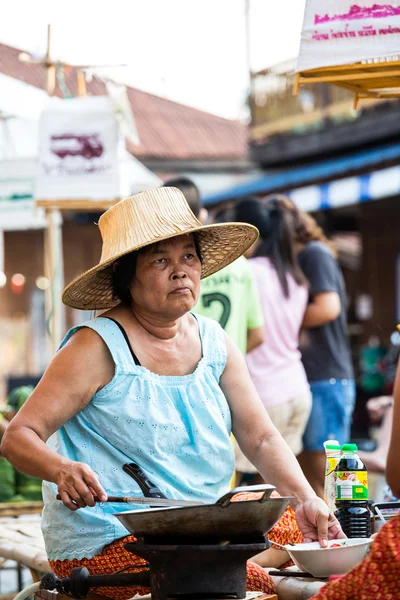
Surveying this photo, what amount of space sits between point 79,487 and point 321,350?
12.6ft

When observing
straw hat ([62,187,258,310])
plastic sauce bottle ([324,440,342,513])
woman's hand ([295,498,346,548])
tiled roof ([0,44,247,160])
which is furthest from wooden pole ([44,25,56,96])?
tiled roof ([0,44,247,160])

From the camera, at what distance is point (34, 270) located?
21609mm

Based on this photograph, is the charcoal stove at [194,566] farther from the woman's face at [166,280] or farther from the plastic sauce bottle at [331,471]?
the woman's face at [166,280]

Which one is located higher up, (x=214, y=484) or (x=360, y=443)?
(x=214, y=484)

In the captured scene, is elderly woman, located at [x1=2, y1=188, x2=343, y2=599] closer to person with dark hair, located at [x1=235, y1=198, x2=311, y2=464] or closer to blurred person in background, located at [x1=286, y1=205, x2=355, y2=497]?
person with dark hair, located at [x1=235, y1=198, x2=311, y2=464]

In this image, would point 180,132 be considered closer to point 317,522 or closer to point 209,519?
point 317,522

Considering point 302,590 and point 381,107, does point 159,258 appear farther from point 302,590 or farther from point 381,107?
point 381,107

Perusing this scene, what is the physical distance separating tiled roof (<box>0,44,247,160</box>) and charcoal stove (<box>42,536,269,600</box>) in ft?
66.4

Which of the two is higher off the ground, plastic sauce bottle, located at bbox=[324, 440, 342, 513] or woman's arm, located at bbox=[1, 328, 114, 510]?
woman's arm, located at bbox=[1, 328, 114, 510]

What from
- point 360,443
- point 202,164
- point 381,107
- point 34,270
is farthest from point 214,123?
point 360,443

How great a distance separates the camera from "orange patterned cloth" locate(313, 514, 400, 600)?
87.7 inches

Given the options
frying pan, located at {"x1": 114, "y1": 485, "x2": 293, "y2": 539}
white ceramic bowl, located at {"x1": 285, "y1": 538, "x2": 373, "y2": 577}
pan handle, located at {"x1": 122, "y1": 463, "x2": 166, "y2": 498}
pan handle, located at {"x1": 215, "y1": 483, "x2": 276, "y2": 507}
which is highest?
pan handle, located at {"x1": 215, "y1": 483, "x2": 276, "y2": 507}

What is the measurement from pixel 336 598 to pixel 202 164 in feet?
72.1

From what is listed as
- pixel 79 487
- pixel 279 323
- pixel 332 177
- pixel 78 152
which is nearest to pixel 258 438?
pixel 79 487
